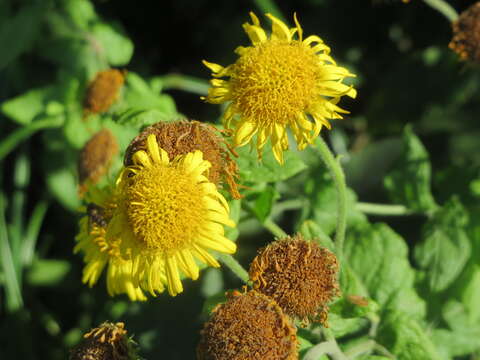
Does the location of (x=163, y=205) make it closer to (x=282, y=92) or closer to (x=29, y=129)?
(x=282, y=92)

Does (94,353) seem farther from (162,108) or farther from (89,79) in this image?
(89,79)

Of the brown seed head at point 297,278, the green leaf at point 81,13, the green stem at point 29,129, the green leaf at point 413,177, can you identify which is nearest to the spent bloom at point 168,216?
the brown seed head at point 297,278

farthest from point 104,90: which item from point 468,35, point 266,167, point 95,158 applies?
point 468,35

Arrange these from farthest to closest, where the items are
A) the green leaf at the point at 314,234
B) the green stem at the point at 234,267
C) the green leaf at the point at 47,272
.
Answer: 1. the green leaf at the point at 47,272
2. the green leaf at the point at 314,234
3. the green stem at the point at 234,267

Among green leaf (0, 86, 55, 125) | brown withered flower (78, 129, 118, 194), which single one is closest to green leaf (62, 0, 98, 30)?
green leaf (0, 86, 55, 125)

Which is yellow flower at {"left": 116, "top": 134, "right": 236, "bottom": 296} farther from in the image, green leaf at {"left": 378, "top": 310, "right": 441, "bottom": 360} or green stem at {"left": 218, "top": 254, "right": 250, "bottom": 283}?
green leaf at {"left": 378, "top": 310, "right": 441, "bottom": 360}

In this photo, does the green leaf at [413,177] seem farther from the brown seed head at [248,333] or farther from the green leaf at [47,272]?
the green leaf at [47,272]

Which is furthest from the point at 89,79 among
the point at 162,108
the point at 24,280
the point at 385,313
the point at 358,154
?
the point at 385,313
